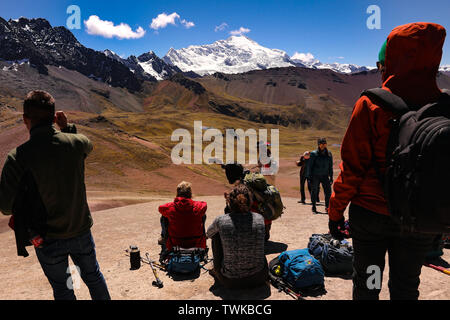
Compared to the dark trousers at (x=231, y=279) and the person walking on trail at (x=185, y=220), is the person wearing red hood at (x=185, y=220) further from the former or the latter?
the dark trousers at (x=231, y=279)

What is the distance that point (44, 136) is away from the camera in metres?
2.59

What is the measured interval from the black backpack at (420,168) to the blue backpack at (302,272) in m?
2.17

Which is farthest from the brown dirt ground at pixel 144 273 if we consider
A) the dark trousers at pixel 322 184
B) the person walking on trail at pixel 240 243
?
the dark trousers at pixel 322 184

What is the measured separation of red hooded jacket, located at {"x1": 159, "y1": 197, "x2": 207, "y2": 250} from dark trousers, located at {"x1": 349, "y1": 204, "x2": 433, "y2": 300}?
9.74ft

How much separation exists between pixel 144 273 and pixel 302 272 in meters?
2.64

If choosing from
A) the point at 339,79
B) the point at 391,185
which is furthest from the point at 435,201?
the point at 339,79

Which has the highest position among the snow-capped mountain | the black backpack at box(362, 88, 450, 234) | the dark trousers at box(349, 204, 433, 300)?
the snow-capped mountain

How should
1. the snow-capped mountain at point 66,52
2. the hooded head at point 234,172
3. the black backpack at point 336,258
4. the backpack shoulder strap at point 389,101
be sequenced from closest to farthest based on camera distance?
the backpack shoulder strap at point 389,101 < the black backpack at point 336,258 < the hooded head at point 234,172 < the snow-capped mountain at point 66,52

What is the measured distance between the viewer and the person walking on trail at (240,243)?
3.85 meters

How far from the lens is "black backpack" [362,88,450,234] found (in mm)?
1788

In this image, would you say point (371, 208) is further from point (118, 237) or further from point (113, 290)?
point (118, 237)

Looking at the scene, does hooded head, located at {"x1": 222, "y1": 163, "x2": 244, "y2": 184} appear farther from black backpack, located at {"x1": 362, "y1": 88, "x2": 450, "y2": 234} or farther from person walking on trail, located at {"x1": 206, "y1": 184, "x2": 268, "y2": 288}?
black backpack, located at {"x1": 362, "y1": 88, "x2": 450, "y2": 234}

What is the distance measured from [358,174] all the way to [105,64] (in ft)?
645

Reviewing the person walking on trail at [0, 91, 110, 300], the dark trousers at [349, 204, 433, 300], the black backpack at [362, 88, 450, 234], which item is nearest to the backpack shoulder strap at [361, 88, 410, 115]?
the black backpack at [362, 88, 450, 234]
